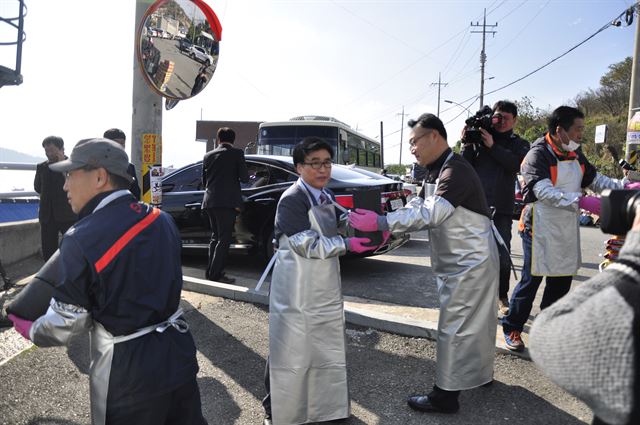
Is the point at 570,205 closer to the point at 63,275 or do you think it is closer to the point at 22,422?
the point at 63,275

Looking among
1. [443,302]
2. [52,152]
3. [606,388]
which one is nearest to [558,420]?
[443,302]

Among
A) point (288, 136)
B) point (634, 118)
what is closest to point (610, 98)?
point (634, 118)

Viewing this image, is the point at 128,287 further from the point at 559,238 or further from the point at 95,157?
the point at 559,238

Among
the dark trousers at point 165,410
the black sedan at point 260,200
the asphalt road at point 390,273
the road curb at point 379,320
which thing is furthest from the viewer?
the black sedan at point 260,200

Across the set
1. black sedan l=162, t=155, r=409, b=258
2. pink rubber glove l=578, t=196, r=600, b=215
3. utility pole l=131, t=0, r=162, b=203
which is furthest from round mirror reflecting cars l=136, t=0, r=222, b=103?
pink rubber glove l=578, t=196, r=600, b=215

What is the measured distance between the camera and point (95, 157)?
1824 mm

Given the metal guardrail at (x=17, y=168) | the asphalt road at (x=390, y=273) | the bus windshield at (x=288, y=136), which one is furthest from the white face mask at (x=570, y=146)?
the bus windshield at (x=288, y=136)

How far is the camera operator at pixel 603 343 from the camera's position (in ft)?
2.88

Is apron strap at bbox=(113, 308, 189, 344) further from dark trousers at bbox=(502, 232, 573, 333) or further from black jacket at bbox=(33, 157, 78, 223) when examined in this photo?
black jacket at bbox=(33, 157, 78, 223)

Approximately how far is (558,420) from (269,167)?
4677 millimetres

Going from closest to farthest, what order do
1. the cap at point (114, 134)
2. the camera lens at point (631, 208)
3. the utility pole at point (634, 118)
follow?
the camera lens at point (631, 208), the cap at point (114, 134), the utility pole at point (634, 118)

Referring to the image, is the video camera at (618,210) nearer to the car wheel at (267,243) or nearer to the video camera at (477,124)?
the video camera at (477,124)

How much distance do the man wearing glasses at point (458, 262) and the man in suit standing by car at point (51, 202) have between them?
3.89 meters

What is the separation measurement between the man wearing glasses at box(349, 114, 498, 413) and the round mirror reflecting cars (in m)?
2.37
